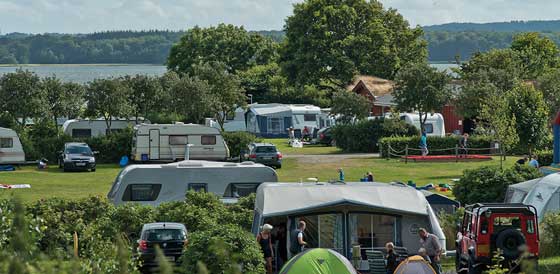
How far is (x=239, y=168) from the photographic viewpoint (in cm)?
2786

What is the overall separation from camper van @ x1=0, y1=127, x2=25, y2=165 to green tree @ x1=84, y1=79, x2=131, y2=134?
6729 mm

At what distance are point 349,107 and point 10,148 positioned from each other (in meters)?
18.9

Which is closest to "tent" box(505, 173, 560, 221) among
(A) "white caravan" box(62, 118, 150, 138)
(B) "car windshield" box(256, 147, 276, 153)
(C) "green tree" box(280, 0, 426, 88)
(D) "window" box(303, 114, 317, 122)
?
(B) "car windshield" box(256, 147, 276, 153)

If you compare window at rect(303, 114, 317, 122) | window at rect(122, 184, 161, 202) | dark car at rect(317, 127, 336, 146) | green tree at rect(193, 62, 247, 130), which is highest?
green tree at rect(193, 62, 247, 130)

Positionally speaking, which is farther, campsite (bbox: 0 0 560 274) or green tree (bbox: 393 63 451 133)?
green tree (bbox: 393 63 451 133)

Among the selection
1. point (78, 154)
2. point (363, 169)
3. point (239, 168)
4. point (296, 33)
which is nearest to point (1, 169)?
point (78, 154)

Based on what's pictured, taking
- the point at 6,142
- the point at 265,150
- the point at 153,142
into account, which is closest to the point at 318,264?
the point at 265,150

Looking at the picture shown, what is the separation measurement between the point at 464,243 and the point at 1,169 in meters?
27.6

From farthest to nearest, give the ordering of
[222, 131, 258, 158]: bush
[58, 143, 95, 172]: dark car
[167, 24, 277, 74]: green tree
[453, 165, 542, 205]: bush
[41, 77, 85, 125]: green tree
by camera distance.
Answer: [167, 24, 277, 74]: green tree
[41, 77, 85, 125]: green tree
[222, 131, 258, 158]: bush
[58, 143, 95, 172]: dark car
[453, 165, 542, 205]: bush

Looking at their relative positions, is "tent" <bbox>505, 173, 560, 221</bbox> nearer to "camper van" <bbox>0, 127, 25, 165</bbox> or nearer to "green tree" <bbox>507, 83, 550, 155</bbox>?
"green tree" <bbox>507, 83, 550, 155</bbox>

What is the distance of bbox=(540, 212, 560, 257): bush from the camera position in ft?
71.5

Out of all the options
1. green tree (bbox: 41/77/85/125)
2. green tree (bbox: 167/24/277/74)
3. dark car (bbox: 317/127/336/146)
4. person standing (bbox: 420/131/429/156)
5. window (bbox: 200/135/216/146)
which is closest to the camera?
window (bbox: 200/135/216/146)

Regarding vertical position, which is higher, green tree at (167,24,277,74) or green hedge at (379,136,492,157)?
green tree at (167,24,277,74)

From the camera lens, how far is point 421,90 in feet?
167
